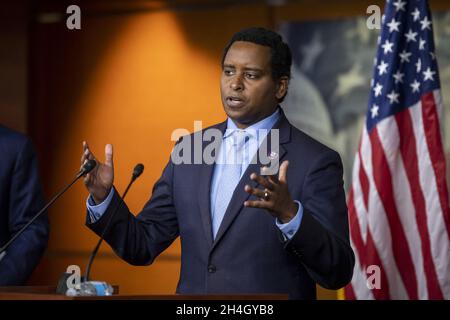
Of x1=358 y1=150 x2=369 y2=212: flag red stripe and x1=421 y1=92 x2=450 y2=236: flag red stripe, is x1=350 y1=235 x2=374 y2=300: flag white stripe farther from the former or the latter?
x1=421 y1=92 x2=450 y2=236: flag red stripe

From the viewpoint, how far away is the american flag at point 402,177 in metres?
4.11

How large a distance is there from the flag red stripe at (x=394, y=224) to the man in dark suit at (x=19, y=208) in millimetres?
1758

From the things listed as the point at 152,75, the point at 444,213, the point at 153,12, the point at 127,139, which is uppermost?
the point at 153,12

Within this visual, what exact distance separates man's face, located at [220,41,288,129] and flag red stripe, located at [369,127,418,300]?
1478 millimetres

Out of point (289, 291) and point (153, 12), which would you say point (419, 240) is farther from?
point (153, 12)

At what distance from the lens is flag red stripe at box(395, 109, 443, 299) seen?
408 cm

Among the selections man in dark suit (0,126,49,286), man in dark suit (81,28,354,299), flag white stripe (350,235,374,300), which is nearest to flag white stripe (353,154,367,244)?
flag white stripe (350,235,374,300)

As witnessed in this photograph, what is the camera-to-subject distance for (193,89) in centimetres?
582

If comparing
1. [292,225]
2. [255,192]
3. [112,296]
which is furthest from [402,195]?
[112,296]

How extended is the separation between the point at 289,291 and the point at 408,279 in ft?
5.41

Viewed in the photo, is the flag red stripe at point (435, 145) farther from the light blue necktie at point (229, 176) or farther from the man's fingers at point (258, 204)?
the man's fingers at point (258, 204)

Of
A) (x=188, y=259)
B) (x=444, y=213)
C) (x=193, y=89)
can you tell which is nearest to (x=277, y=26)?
(x=193, y=89)

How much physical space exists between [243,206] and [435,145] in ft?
5.85

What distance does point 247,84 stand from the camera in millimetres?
2803
